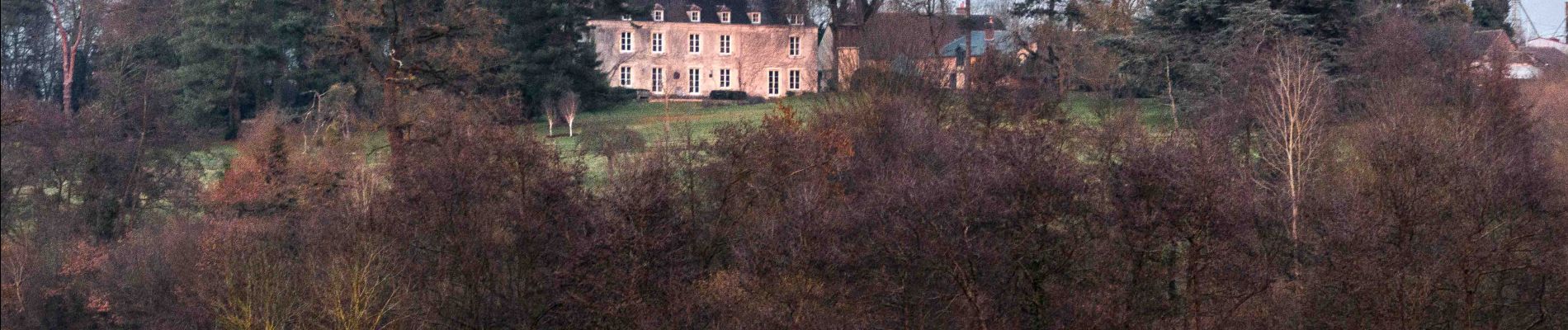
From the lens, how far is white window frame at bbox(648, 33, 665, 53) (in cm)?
6319

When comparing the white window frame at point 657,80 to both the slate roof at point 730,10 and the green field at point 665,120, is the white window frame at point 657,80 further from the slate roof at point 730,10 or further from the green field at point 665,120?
the green field at point 665,120

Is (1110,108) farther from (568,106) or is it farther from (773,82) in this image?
(773,82)

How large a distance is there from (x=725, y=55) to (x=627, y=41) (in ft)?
14.9

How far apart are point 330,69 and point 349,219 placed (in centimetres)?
1878

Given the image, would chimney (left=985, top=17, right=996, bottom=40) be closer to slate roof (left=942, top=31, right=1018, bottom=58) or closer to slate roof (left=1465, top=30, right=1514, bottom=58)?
slate roof (left=942, top=31, right=1018, bottom=58)

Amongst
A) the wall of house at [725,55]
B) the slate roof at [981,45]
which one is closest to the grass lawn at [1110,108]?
the slate roof at [981,45]

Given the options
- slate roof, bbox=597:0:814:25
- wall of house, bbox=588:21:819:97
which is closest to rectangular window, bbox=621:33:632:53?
wall of house, bbox=588:21:819:97

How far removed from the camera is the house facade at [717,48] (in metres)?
62.6

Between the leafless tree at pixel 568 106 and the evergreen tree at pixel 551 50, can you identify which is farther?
the evergreen tree at pixel 551 50

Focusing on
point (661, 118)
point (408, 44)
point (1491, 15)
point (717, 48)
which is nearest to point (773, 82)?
point (717, 48)

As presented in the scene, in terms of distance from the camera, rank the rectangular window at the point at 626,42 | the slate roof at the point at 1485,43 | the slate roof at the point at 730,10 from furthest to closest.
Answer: the slate roof at the point at 730,10 < the rectangular window at the point at 626,42 < the slate roof at the point at 1485,43

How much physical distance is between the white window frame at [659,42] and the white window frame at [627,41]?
978 mm

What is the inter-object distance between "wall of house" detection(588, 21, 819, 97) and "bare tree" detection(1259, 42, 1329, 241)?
3374 cm

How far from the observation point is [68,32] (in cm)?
2786
